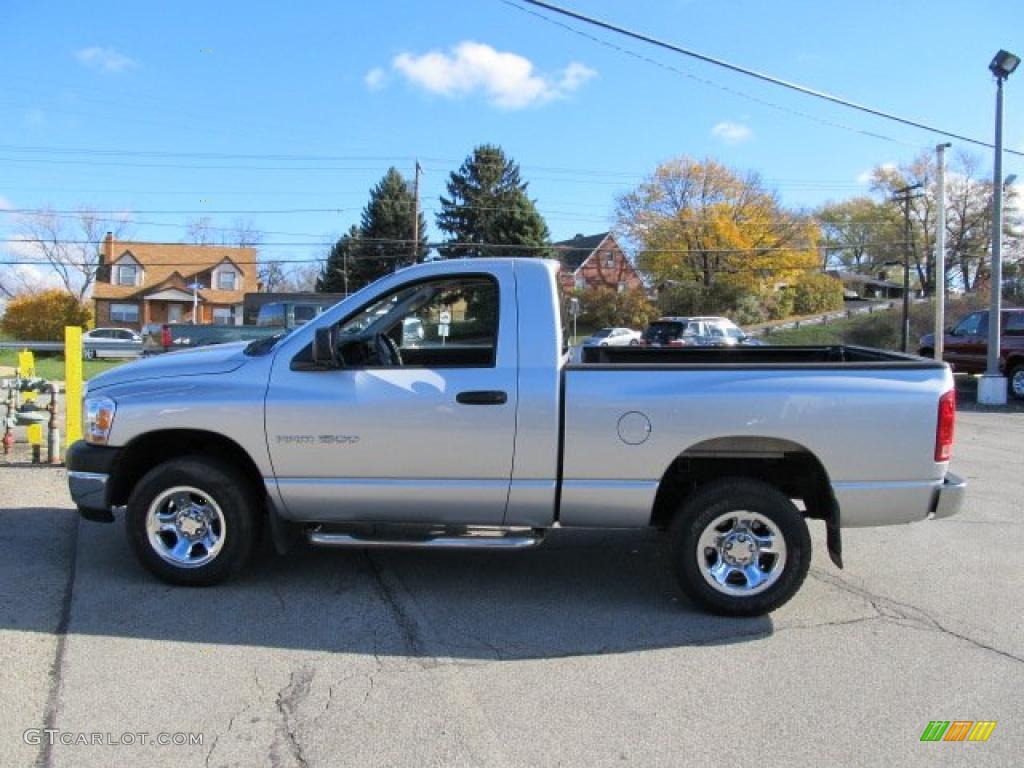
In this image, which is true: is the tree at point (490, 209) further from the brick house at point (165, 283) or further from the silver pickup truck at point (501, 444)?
the silver pickup truck at point (501, 444)

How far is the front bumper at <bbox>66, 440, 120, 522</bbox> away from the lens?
482 cm

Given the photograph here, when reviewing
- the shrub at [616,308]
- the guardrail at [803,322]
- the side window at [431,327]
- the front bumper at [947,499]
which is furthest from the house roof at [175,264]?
the front bumper at [947,499]

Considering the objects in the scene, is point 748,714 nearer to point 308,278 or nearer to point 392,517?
point 392,517

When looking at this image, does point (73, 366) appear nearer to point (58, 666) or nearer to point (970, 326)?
point (58, 666)

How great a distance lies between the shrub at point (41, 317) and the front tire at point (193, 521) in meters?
54.8

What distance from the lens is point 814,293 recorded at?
216 ft

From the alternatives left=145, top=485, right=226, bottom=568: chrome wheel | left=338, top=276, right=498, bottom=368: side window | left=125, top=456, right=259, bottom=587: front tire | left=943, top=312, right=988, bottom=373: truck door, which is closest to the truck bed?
left=338, top=276, right=498, bottom=368: side window

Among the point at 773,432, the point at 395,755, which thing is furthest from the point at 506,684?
the point at 773,432

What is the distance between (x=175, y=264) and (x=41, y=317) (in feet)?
40.1

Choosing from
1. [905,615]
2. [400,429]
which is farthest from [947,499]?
[400,429]

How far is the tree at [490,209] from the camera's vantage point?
59219mm

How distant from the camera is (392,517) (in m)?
4.75

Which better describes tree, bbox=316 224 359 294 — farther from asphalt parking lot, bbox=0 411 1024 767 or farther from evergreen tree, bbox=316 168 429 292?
asphalt parking lot, bbox=0 411 1024 767

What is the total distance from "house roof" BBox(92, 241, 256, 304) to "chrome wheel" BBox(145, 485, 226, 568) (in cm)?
6106
